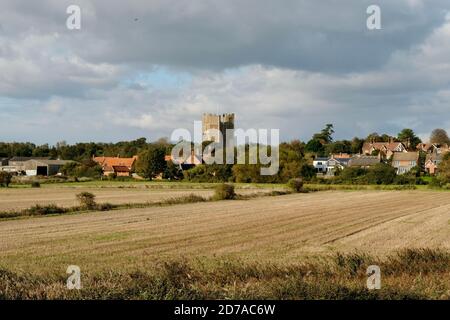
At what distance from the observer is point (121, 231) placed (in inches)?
1029

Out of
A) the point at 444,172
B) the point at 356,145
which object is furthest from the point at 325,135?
the point at 444,172

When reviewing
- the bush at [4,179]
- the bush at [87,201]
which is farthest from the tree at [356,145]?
the bush at [87,201]

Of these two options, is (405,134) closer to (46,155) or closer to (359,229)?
(46,155)

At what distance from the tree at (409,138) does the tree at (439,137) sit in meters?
19.6

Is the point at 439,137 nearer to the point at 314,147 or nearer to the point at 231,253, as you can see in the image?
the point at 314,147

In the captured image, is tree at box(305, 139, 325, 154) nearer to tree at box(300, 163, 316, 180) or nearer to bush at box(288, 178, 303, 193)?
tree at box(300, 163, 316, 180)

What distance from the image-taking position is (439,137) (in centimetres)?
18850

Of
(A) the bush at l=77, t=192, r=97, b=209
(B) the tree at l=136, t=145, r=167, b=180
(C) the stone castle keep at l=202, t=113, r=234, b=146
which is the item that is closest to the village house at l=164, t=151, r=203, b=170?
(C) the stone castle keep at l=202, t=113, r=234, b=146

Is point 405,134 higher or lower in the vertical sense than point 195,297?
higher

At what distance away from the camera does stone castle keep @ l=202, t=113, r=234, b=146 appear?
134000mm

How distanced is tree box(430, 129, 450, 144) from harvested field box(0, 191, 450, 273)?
159 meters
